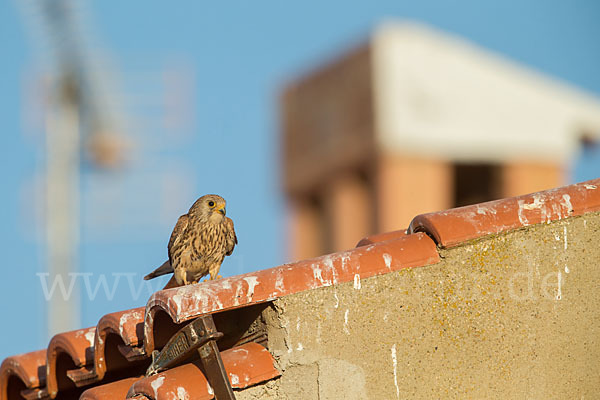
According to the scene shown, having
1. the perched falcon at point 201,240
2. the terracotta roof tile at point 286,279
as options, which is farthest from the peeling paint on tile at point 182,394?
the perched falcon at point 201,240

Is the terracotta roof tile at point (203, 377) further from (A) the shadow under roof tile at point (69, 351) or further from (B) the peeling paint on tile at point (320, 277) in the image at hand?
(A) the shadow under roof tile at point (69, 351)

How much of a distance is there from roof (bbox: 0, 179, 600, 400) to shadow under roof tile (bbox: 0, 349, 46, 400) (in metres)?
0.30

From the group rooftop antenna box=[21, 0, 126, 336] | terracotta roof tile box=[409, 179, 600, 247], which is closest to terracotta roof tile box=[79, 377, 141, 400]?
terracotta roof tile box=[409, 179, 600, 247]

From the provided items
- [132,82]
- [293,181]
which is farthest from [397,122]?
[132,82]

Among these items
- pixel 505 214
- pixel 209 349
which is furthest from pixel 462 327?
pixel 209 349

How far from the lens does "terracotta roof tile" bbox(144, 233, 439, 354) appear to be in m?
3.07

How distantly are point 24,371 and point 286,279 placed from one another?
1474 mm

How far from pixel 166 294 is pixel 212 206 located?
1484mm

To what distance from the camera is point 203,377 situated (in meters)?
3.12

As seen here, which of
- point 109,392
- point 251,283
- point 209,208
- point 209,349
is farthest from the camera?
point 209,208

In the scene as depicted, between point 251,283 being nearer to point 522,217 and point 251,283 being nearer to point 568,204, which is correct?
point 522,217

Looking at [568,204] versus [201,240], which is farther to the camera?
[201,240]

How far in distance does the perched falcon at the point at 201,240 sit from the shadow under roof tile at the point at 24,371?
0.75 metres

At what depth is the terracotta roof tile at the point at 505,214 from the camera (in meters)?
3.34
